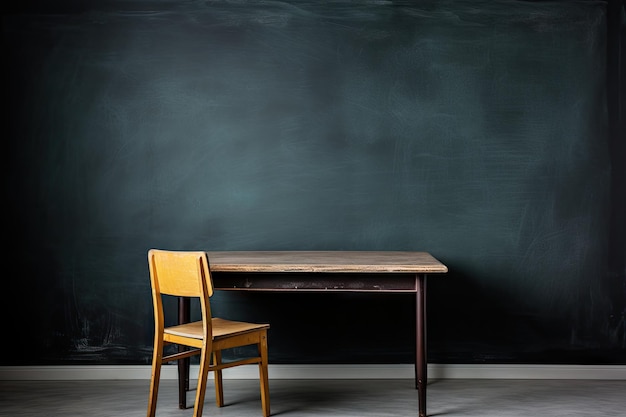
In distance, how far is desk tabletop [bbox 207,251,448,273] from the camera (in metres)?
3.17

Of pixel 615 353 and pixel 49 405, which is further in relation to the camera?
pixel 615 353

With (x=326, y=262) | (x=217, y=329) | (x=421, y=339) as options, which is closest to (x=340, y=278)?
(x=326, y=262)

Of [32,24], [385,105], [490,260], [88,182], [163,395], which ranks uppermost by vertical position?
[32,24]

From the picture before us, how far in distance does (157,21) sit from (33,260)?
5.49 feet

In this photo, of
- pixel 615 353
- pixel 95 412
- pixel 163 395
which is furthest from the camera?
pixel 615 353

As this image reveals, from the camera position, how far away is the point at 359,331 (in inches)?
162

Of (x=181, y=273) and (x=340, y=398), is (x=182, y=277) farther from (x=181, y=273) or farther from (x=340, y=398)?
(x=340, y=398)

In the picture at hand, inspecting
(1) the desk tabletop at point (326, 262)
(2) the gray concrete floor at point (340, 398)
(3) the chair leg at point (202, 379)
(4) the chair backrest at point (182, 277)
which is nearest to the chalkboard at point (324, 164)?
(2) the gray concrete floor at point (340, 398)

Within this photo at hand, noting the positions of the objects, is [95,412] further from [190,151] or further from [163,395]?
[190,151]

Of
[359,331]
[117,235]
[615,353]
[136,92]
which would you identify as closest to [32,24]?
[136,92]

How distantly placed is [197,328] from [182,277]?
1.07 ft

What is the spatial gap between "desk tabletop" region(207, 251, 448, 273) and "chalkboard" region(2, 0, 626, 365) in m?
0.32

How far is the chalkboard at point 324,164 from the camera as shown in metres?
4.09

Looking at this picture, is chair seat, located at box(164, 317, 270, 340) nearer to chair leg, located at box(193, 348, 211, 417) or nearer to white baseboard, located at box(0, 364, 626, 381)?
chair leg, located at box(193, 348, 211, 417)
